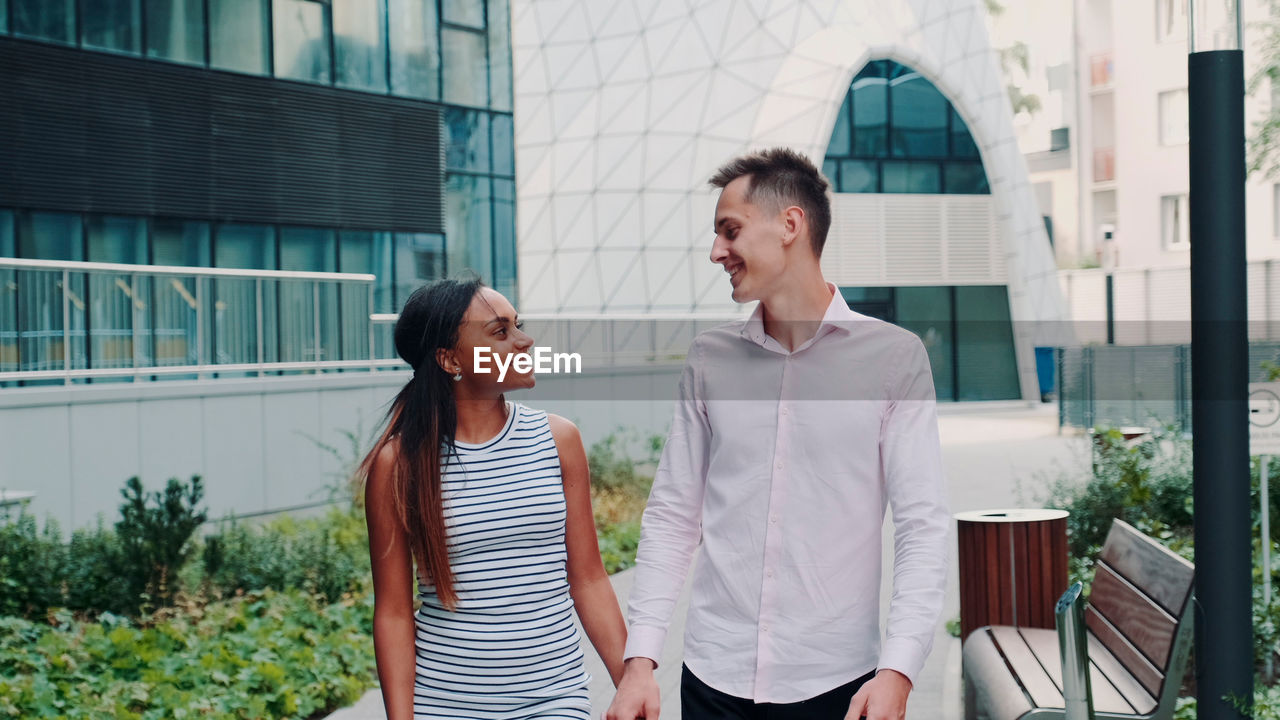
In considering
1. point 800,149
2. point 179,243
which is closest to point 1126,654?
point 179,243

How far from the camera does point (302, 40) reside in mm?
16812

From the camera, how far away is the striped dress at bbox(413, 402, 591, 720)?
261 centimetres

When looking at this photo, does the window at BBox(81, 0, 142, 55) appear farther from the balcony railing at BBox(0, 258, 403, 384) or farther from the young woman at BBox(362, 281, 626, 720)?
the young woman at BBox(362, 281, 626, 720)

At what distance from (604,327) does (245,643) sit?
684 inches

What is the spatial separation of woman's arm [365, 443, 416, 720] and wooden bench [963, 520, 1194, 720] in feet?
6.15

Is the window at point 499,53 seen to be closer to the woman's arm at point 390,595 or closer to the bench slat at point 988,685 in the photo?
the bench slat at point 988,685

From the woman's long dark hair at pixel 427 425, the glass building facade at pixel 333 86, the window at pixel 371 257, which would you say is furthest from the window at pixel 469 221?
the woman's long dark hair at pixel 427 425

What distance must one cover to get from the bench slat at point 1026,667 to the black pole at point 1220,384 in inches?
18.4

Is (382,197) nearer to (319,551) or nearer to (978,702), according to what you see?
(319,551)

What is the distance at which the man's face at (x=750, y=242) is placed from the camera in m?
2.37

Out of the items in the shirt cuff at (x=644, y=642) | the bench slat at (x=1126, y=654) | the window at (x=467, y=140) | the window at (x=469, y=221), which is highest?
the window at (x=467, y=140)

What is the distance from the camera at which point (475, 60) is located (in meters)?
20.0

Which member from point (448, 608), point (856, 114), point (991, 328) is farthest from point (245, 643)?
point (991, 328)

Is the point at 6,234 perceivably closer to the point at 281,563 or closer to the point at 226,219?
the point at 226,219
